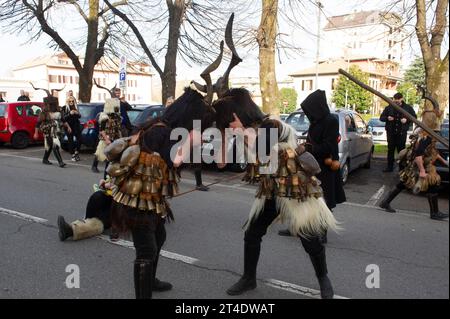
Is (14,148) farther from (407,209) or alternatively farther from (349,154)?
(407,209)

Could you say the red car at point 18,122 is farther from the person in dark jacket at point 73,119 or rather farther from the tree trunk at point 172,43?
the tree trunk at point 172,43

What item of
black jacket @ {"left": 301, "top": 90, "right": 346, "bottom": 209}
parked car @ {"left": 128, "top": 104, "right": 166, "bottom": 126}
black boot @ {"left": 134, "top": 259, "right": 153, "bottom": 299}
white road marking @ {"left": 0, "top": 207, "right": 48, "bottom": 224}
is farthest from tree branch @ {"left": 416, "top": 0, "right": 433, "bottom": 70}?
black boot @ {"left": 134, "top": 259, "right": 153, "bottom": 299}

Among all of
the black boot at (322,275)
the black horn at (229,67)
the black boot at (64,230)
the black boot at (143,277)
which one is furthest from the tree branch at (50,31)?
the black boot at (322,275)

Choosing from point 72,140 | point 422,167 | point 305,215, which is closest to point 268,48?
point 72,140

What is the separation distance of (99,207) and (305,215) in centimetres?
306

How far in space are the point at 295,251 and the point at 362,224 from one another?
1713mm

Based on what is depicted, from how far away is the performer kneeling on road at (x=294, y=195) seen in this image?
317 cm

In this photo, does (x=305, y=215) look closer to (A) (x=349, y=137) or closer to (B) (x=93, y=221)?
(B) (x=93, y=221)

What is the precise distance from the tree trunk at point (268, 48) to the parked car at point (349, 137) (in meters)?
1.86

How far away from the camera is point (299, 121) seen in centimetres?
960

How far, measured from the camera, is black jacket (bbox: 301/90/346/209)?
4.34m

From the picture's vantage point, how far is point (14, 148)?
1484 cm

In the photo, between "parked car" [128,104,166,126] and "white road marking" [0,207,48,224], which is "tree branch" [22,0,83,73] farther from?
"white road marking" [0,207,48,224]

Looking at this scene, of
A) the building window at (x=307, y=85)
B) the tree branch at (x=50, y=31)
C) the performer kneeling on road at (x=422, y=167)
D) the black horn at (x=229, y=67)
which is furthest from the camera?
the building window at (x=307, y=85)
